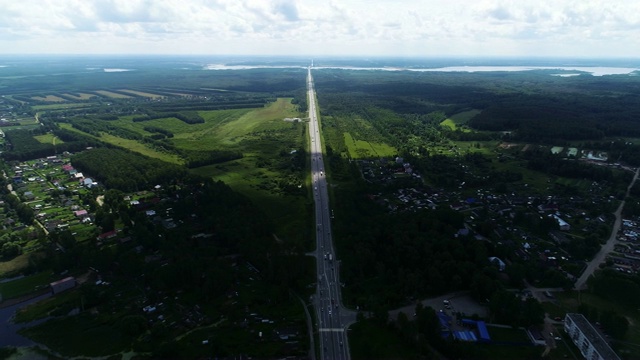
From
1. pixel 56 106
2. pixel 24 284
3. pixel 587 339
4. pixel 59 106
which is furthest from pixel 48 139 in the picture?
pixel 587 339

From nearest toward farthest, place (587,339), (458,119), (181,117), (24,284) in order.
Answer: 1. (587,339)
2. (24,284)
3. (458,119)
4. (181,117)

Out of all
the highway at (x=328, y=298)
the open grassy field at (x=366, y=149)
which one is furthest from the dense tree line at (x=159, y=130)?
the highway at (x=328, y=298)

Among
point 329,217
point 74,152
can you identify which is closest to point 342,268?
point 329,217

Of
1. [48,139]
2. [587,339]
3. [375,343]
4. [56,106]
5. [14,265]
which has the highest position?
[56,106]

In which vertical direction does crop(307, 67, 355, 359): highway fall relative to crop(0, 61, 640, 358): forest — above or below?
below

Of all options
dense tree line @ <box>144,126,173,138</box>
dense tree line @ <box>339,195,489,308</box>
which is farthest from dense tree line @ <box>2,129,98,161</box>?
dense tree line @ <box>339,195,489,308</box>

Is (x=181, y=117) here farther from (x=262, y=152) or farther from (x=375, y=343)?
(x=375, y=343)

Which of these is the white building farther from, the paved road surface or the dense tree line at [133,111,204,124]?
the dense tree line at [133,111,204,124]
